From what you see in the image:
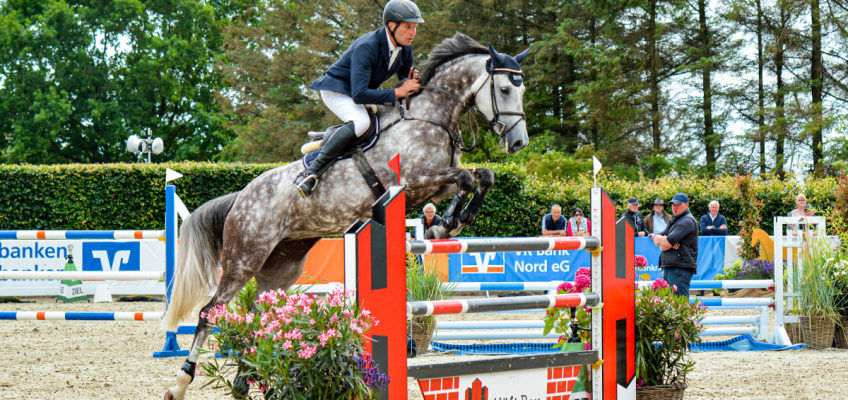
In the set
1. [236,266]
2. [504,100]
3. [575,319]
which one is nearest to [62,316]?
[236,266]

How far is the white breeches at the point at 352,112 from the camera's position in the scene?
3475 mm

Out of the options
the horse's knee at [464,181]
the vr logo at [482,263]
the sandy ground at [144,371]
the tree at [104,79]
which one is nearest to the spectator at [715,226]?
the vr logo at [482,263]

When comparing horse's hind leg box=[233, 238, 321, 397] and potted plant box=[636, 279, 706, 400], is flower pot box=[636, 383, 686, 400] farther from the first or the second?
horse's hind leg box=[233, 238, 321, 397]

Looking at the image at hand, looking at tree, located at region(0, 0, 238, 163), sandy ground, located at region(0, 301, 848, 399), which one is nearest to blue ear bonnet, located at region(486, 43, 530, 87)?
sandy ground, located at region(0, 301, 848, 399)

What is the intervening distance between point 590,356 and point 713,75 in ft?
57.3

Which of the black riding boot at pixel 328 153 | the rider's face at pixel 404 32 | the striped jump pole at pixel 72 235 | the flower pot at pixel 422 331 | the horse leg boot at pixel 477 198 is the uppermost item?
the rider's face at pixel 404 32

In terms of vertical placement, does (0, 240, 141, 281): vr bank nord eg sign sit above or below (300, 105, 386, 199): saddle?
below

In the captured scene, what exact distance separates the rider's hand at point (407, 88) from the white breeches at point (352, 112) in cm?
20

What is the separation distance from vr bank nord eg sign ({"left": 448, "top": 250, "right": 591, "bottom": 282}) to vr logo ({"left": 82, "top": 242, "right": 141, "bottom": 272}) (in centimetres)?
446

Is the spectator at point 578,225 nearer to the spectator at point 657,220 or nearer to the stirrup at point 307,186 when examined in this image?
the spectator at point 657,220

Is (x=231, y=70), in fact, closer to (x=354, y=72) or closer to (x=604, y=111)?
(x=604, y=111)

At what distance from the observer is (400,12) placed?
324cm

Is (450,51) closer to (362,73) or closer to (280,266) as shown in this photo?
(362,73)

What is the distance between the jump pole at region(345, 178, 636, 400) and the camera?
89.9 inches
